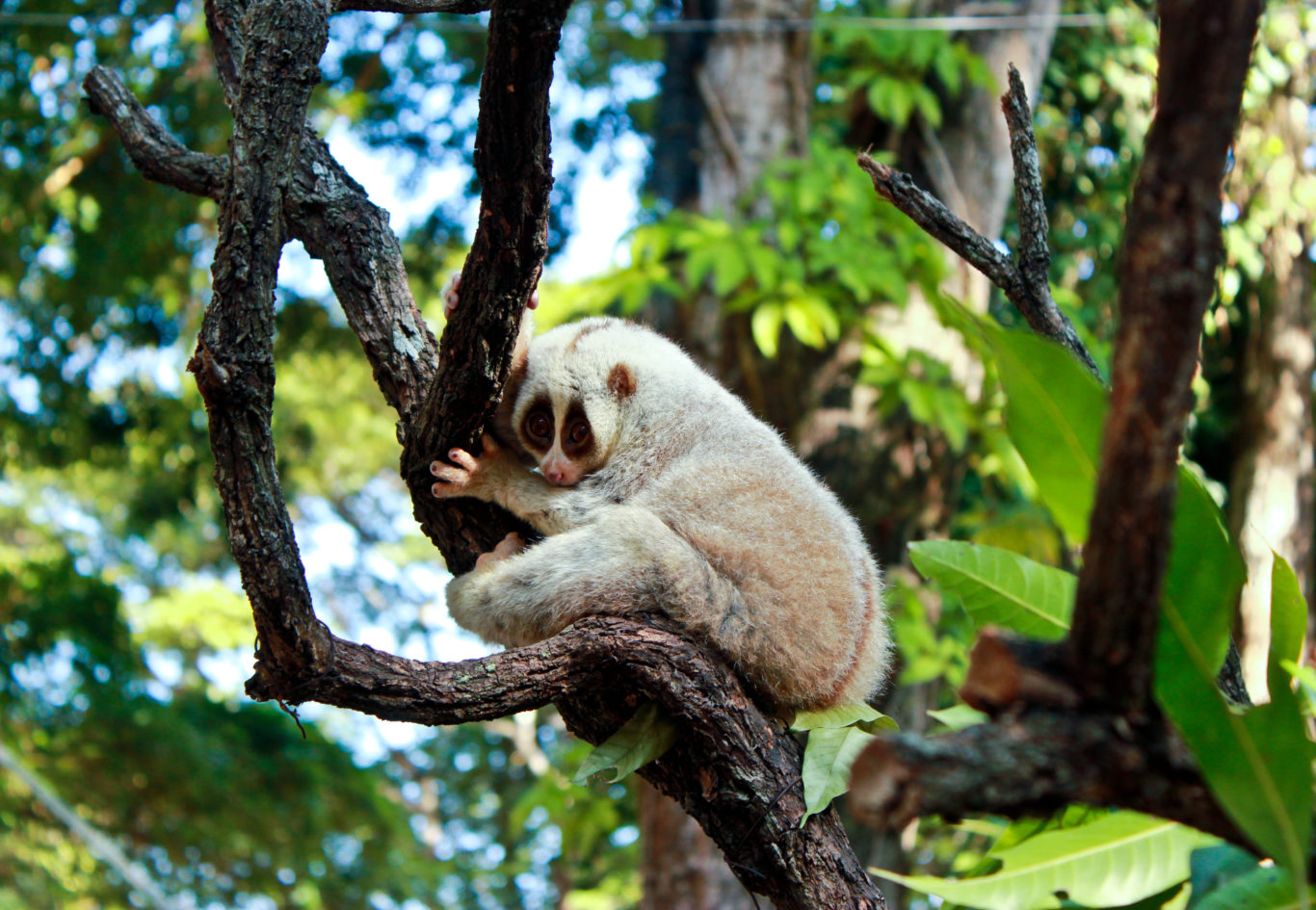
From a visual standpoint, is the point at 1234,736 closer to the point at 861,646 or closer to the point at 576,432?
the point at 861,646

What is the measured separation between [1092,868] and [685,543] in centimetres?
123

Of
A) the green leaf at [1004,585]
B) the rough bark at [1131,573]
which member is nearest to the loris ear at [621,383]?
→ the green leaf at [1004,585]

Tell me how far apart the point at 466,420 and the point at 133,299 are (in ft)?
23.7

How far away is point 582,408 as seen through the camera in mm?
3441

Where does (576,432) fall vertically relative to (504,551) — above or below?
above

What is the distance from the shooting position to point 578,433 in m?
3.43

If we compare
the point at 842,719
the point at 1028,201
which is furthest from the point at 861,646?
Result: the point at 1028,201

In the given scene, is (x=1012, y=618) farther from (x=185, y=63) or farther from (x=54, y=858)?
(x=54, y=858)

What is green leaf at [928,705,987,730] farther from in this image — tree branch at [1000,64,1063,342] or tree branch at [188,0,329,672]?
tree branch at [188,0,329,672]

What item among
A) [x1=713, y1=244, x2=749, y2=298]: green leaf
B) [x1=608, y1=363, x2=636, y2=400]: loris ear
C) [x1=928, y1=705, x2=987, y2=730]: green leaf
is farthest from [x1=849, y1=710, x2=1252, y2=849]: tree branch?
[x1=713, y1=244, x2=749, y2=298]: green leaf

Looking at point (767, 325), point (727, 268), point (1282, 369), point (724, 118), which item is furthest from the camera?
point (1282, 369)

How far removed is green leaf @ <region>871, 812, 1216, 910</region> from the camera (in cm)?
211

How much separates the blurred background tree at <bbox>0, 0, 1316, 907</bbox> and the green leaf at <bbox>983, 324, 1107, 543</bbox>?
11.6 ft

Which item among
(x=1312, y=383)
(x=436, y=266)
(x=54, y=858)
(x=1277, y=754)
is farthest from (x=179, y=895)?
(x=1312, y=383)
